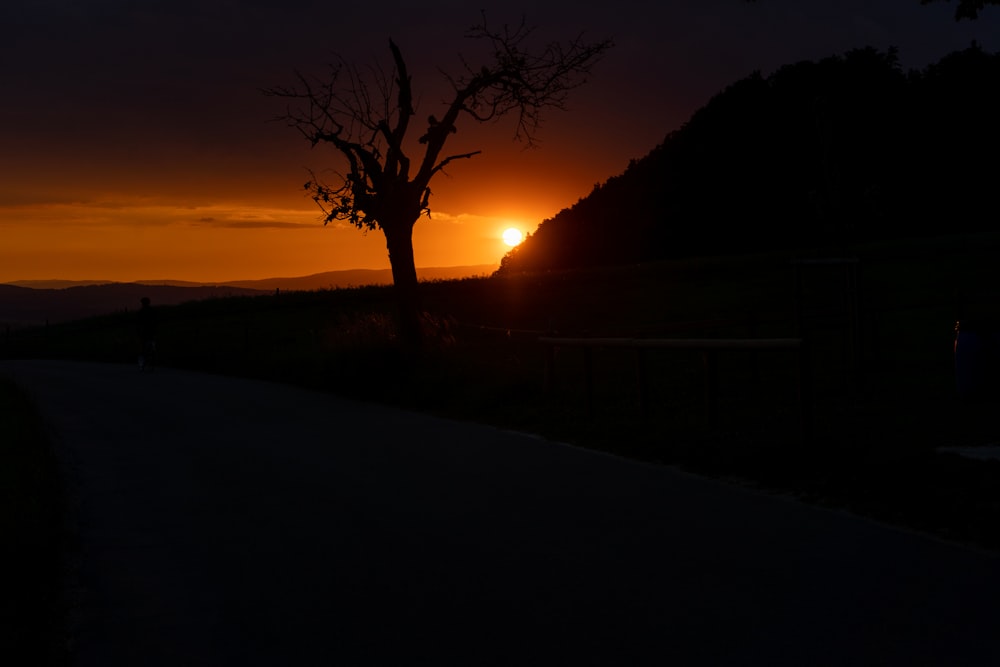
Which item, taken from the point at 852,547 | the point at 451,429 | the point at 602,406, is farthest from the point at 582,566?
the point at 602,406

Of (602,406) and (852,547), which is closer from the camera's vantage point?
(852,547)

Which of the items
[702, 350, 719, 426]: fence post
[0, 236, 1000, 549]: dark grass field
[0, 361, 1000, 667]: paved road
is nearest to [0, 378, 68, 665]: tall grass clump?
[0, 361, 1000, 667]: paved road

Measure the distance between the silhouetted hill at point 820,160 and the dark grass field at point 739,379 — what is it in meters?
29.4

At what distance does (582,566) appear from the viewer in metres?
7.50

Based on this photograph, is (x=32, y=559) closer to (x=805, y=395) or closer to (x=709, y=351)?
(x=805, y=395)

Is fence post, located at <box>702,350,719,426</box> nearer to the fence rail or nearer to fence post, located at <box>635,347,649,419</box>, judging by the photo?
the fence rail

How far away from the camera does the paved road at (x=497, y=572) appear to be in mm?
5781

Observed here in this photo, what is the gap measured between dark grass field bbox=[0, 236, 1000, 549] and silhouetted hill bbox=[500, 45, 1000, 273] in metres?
29.4

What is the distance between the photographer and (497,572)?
7410mm

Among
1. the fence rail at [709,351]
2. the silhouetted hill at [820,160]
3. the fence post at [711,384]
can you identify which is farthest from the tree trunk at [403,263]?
the silhouetted hill at [820,160]

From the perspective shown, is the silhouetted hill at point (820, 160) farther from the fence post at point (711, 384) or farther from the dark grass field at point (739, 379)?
the fence post at point (711, 384)

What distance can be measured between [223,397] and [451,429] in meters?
8.97

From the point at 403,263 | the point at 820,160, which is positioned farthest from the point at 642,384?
the point at 820,160

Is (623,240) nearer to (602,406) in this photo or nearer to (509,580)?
(602,406)
